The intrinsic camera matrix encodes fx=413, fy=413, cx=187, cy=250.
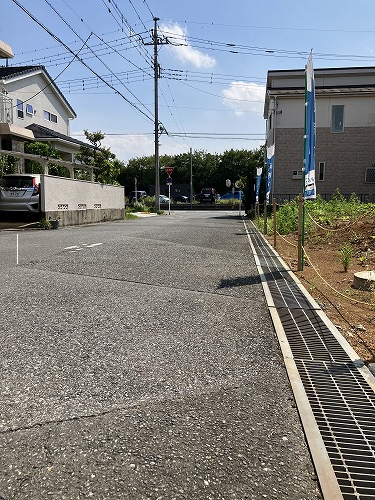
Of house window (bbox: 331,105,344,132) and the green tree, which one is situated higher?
house window (bbox: 331,105,344,132)

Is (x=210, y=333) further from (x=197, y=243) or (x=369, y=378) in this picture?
(x=197, y=243)

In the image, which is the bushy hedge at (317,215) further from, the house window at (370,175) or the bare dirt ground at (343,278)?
the house window at (370,175)

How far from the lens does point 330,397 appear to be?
266 centimetres

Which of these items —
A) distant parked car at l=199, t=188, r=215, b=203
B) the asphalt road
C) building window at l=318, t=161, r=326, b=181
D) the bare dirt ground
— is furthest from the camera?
distant parked car at l=199, t=188, r=215, b=203

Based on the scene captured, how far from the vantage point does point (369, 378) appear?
2.94 meters

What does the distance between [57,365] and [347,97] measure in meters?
27.0

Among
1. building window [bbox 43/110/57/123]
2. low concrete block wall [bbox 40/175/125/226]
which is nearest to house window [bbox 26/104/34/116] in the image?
building window [bbox 43/110/57/123]

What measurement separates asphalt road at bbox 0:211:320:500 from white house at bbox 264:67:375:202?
2278 cm

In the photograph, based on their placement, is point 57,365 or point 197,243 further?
point 197,243

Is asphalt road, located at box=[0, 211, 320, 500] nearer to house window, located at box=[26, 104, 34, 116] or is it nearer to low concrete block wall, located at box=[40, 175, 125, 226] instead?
low concrete block wall, located at box=[40, 175, 125, 226]

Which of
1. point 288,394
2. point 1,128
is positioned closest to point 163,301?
point 288,394

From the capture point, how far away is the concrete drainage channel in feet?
6.23

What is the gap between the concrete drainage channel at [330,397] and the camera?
190 centimetres

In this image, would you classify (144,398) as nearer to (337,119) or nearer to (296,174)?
(296,174)
